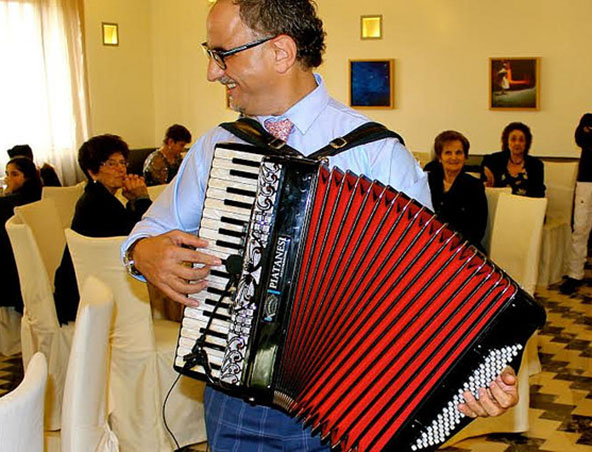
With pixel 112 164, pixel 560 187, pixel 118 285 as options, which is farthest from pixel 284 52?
pixel 560 187

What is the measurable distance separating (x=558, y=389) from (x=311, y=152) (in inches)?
136

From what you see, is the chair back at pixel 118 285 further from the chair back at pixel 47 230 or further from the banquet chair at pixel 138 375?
the chair back at pixel 47 230

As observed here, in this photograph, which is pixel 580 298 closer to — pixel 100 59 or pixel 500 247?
pixel 500 247

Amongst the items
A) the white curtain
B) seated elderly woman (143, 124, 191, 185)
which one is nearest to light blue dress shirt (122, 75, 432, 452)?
seated elderly woman (143, 124, 191, 185)

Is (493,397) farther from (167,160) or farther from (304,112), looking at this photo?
(167,160)

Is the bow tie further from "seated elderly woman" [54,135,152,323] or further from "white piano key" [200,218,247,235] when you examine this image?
"seated elderly woman" [54,135,152,323]

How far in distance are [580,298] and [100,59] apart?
20.4 feet

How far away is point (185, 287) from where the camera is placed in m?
1.99

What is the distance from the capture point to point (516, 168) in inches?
302

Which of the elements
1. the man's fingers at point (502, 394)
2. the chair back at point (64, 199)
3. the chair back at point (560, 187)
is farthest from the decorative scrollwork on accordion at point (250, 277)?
the chair back at point (560, 187)

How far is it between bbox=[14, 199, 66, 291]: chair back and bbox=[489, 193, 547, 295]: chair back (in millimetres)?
2221

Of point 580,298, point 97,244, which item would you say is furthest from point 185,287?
point 580,298

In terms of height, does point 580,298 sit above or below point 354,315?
below

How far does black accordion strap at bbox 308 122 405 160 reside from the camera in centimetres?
204
